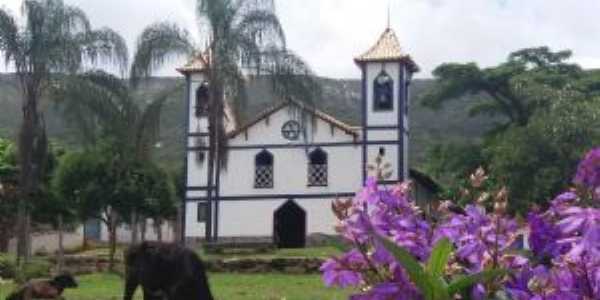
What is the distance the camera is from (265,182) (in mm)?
40875

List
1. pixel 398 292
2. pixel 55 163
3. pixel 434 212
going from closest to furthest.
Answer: pixel 398 292 < pixel 434 212 < pixel 55 163

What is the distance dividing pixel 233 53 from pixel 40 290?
16165 millimetres

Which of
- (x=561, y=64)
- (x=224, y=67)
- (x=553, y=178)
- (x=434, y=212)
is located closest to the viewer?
(x=434, y=212)

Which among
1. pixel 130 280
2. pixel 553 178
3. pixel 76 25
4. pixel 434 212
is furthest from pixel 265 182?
pixel 434 212

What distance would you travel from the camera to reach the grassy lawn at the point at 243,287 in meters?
16.7

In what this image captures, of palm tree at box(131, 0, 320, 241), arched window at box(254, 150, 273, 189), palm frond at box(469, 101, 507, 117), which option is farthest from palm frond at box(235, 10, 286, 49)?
palm frond at box(469, 101, 507, 117)

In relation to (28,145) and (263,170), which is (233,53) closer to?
(28,145)

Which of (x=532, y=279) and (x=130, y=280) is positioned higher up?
(x=532, y=279)

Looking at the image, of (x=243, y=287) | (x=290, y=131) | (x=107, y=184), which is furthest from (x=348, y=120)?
(x=243, y=287)

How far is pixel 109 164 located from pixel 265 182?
40.4 feet

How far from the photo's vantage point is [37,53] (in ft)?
75.1

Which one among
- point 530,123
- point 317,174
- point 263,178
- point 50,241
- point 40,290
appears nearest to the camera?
point 40,290

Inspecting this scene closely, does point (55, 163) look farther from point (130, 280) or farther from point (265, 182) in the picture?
point (130, 280)

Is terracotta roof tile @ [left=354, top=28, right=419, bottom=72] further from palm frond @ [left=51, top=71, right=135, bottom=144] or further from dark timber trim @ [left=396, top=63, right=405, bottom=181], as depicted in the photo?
palm frond @ [left=51, top=71, right=135, bottom=144]
